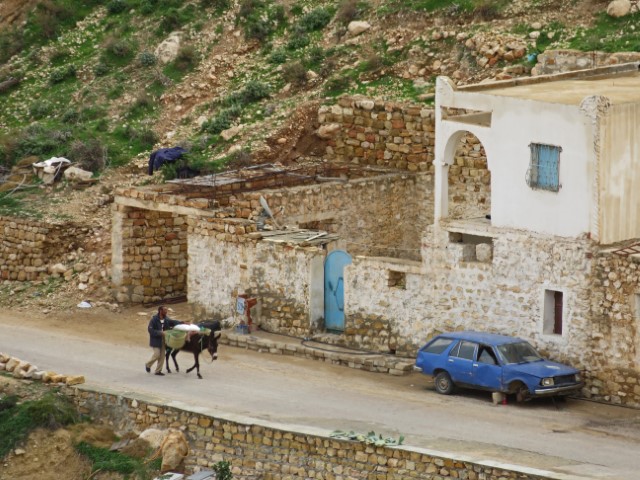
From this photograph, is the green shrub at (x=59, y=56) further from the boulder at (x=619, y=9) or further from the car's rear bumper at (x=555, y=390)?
the car's rear bumper at (x=555, y=390)

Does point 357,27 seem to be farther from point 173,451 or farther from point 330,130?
point 173,451

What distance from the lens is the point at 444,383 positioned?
110ft

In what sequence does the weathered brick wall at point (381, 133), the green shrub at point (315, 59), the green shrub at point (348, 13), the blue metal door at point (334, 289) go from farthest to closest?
the green shrub at point (348, 13)
the green shrub at point (315, 59)
the weathered brick wall at point (381, 133)
the blue metal door at point (334, 289)

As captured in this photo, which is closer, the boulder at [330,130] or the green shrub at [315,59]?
the boulder at [330,130]

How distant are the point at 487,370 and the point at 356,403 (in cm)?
236

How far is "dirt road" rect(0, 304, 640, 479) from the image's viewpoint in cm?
3020

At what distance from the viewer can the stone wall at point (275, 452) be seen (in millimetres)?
29609

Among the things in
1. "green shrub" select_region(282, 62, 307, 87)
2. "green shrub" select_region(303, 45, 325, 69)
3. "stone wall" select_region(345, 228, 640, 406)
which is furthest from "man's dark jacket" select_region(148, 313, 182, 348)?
"green shrub" select_region(303, 45, 325, 69)

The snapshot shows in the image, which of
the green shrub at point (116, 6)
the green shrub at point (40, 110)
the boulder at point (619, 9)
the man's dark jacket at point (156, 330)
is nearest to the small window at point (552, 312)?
the man's dark jacket at point (156, 330)

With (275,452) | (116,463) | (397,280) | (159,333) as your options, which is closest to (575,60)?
(397,280)

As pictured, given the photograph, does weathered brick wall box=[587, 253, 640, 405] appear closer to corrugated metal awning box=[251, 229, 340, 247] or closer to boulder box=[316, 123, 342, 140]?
corrugated metal awning box=[251, 229, 340, 247]

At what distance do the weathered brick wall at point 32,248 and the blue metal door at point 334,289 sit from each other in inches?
313

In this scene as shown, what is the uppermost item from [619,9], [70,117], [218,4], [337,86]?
[218,4]

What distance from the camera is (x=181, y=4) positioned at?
164 feet
